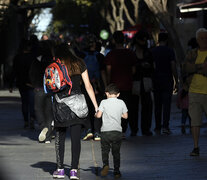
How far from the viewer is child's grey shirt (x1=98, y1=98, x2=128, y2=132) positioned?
340 inches

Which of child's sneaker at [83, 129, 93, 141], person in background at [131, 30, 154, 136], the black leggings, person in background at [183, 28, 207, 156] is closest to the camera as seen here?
the black leggings

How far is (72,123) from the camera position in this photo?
27.5 feet

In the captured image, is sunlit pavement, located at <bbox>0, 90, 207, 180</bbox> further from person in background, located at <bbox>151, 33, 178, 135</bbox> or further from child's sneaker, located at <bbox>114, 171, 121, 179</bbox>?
person in background, located at <bbox>151, 33, 178, 135</bbox>

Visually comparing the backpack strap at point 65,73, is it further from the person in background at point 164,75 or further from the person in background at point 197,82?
the person in background at point 164,75

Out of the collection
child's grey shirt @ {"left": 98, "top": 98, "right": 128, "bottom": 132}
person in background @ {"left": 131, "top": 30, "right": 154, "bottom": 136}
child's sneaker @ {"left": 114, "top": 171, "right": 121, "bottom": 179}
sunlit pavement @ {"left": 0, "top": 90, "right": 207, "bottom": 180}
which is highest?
person in background @ {"left": 131, "top": 30, "right": 154, "bottom": 136}

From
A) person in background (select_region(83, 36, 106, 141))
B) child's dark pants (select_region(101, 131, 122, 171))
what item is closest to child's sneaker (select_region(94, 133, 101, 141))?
person in background (select_region(83, 36, 106, 141))

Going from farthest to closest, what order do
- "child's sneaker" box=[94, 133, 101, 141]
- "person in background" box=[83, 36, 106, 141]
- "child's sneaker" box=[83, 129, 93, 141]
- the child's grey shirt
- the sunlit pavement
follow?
1. "person in background" box=[83, 36, 106, 141]
2. "child's sneaker" box=[94, 133, 101, 141]
3. "child's sneaker" box=[83, 129, 93, 141]
4. the sunlit pavement
5. the child's grey shirt

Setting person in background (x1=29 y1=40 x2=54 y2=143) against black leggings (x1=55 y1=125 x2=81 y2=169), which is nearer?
black leggings (x1=55 y1=125 x2=81 y2=169)

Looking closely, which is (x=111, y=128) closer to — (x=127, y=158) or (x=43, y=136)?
(x=127, y=158)

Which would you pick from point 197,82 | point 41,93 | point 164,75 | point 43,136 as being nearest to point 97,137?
point 43,136

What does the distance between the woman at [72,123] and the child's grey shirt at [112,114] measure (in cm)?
22

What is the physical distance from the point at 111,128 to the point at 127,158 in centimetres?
178

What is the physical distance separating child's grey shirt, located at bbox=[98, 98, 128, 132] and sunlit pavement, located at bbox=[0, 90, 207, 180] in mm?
589

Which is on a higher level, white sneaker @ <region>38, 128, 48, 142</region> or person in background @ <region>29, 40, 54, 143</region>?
person in background @ <region>29, 40, 54, 143</region>
